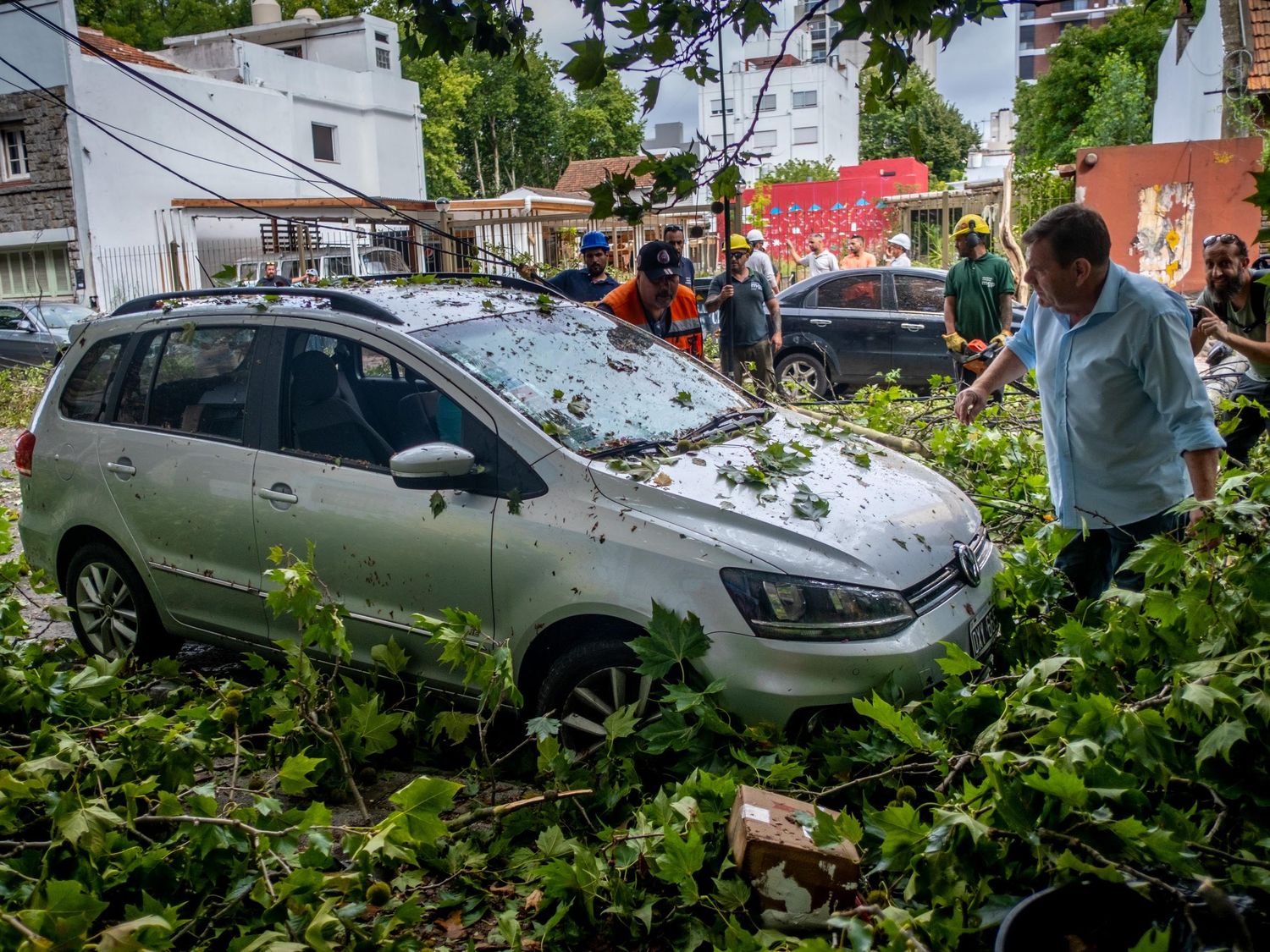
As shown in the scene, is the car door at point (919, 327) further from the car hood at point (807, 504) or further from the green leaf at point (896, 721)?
the green leaf at point (896, 721)

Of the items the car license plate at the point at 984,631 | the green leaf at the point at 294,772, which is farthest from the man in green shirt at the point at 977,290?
the green leaf at the point at 294,772

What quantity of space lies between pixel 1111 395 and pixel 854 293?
889 cm

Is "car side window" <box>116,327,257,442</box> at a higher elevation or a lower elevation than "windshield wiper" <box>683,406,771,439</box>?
higher

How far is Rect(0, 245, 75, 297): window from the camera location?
29359 mm

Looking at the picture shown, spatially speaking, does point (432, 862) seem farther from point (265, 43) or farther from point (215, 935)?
point (265, 43)

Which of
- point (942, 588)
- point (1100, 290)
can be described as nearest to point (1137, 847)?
point (942, 588)

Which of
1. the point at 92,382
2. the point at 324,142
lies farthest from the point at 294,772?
the point at 324,142

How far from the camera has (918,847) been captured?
2.44 metres

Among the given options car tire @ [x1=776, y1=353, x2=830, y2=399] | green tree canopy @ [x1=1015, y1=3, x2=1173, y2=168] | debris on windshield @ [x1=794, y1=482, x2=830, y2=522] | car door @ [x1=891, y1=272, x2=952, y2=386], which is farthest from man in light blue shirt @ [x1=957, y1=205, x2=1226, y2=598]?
green tree canopy @ [x1=1015, y1=3, x2=1173, y2=168]

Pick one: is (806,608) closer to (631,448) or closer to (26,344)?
(631,448)

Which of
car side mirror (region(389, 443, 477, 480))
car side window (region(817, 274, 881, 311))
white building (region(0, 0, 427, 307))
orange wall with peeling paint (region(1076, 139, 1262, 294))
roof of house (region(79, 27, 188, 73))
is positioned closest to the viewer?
car side mirror (region(389, 443, 477, 480))

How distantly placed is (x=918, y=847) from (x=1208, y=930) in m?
0.77

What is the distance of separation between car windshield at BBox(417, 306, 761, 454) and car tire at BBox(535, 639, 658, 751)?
0.75 meters

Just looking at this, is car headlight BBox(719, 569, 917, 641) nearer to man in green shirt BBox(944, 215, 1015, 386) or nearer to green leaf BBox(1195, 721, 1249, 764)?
green leaf BBox(1195, 721, 1249, 764)
